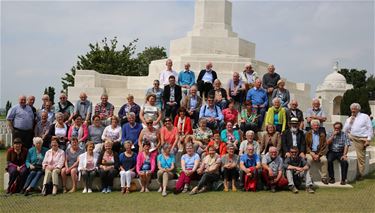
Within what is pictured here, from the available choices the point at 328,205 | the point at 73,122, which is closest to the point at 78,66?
the point at 73,122

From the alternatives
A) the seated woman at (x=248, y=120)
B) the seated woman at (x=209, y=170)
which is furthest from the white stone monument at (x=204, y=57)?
the seated woman at (x=209, y=170)

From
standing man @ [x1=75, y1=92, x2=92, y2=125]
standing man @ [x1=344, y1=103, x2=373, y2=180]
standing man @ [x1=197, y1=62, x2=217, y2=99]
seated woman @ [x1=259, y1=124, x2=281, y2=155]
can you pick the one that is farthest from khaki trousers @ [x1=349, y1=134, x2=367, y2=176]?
standing man @ [x1=75, y1=92, x2=92, y2=125]

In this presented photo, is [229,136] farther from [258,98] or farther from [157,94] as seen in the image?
[157,94]

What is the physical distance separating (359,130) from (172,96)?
4.51 metres

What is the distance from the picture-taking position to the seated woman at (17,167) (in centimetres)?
848

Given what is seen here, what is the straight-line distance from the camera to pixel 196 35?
16.4 meters

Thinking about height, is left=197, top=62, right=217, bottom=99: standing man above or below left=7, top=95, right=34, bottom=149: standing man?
above

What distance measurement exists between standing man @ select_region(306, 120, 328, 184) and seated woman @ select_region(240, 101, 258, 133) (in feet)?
4.15

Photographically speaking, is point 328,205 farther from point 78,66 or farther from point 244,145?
point 78,66

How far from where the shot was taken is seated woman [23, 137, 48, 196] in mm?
8500

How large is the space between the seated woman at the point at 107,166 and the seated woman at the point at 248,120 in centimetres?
308

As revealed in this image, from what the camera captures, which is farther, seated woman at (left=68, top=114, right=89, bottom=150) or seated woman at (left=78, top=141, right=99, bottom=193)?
seated woman at (left=68, top=114, right=89, bottom=150)

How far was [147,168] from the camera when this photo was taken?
8617mm

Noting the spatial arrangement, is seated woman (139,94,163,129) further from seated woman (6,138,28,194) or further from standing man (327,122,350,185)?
standing man (327,122,350,185)
